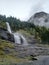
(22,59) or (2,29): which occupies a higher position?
(2,29)

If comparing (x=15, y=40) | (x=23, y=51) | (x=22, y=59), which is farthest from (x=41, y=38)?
(x=22, y=59)

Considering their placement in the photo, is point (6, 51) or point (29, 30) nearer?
point (6, 51)

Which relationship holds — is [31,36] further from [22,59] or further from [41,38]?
[22,59]

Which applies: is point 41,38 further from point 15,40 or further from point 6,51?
point 6,51

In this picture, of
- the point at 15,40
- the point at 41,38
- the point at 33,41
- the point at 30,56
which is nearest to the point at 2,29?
the point at 15,40

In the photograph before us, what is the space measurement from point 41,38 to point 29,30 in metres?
9.50

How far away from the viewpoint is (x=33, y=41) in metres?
108

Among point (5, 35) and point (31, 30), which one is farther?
point (31, 30)

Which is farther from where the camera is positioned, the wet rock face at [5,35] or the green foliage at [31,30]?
the green foliage at [31,30]

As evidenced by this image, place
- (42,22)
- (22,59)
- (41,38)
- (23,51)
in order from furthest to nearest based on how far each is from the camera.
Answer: (42,22), (41,38), (23,51), (22,59)

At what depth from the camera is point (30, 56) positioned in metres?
63.1

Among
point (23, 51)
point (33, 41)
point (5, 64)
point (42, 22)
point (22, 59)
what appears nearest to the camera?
point (5, 64)

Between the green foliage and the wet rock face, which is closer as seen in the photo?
the wet rock face

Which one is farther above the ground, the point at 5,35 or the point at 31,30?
the point at 31,30
